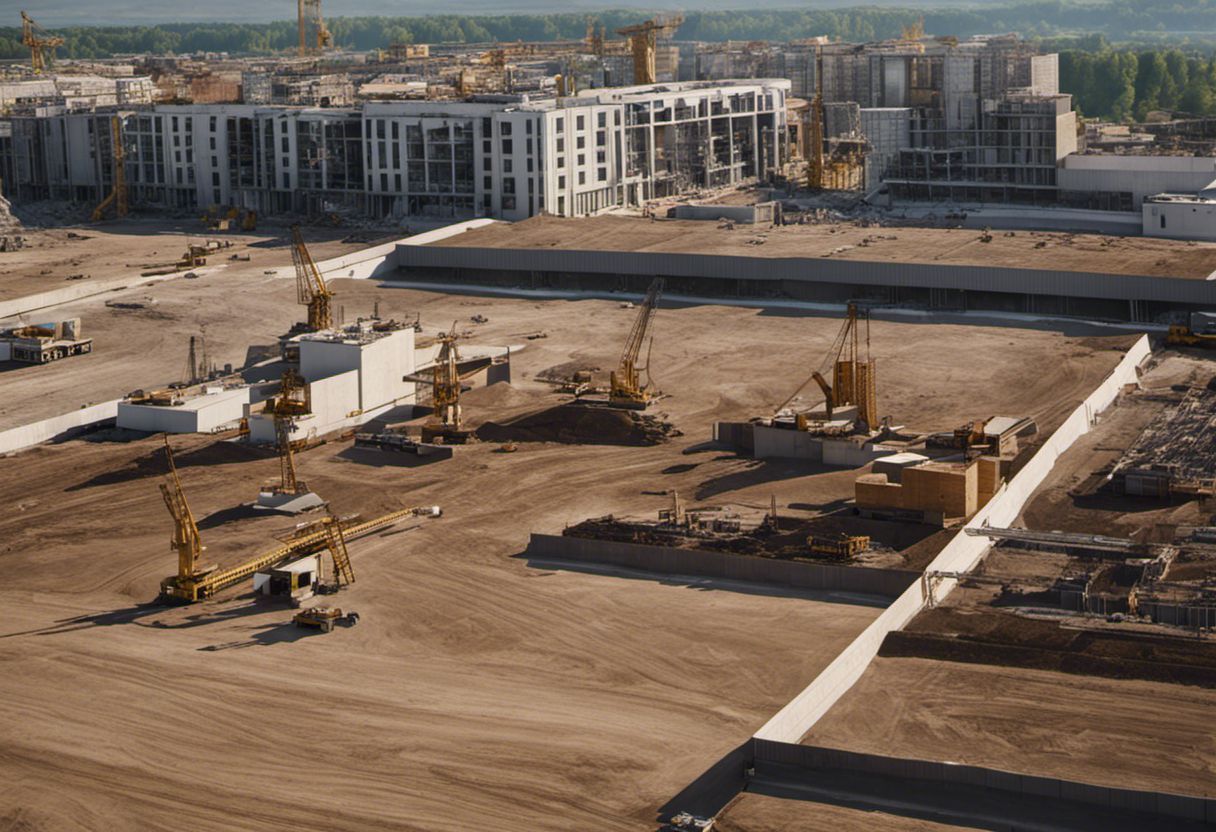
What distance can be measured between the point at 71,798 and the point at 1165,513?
2356 cm

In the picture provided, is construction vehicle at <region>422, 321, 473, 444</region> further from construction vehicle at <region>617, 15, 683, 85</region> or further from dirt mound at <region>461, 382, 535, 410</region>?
construction vehicle at <region>617, 15, 683, 85</region>

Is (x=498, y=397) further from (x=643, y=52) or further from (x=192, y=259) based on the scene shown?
(x=643, y=52)

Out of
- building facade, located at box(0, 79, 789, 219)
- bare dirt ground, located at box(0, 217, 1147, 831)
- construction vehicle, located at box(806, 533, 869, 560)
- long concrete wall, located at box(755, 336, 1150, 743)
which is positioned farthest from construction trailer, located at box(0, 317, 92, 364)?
long concrete wall, located at box(755, 336, 1150, 743)

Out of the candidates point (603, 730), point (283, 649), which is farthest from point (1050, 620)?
point (283, 649)

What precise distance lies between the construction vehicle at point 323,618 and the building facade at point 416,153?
4996 cm

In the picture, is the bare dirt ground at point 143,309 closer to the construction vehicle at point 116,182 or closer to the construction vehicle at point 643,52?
the construction vehicle at point 116,182

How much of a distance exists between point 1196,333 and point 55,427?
110ft

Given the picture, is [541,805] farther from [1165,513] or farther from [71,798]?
[1165,513]

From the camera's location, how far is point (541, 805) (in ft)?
90.5

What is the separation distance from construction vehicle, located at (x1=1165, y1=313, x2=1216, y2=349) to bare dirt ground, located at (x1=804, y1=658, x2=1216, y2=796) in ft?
94.2

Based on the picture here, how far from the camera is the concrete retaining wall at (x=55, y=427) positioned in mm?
48719

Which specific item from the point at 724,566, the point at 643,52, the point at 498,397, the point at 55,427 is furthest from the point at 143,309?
the point at 643,52

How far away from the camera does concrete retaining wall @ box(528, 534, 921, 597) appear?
36.1 meters

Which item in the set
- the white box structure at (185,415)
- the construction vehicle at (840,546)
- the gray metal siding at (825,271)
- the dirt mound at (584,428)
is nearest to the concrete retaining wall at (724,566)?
the construction vehicle at (840,546)
